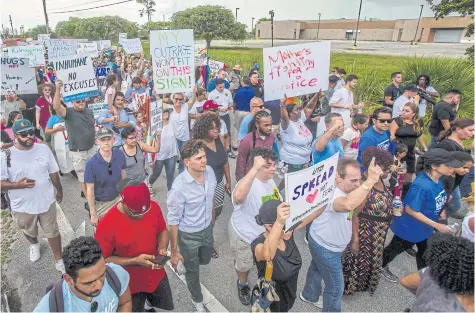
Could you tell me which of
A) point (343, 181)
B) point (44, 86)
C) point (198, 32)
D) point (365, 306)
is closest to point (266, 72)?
point (343, 181)

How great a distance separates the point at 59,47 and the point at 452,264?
12674 millimetres

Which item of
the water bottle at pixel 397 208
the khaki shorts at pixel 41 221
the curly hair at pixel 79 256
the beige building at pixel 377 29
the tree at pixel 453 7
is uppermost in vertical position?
the beige building at pixel 377 29

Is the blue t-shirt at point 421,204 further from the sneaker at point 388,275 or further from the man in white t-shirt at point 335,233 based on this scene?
the man in white t-shirt at point 335,233

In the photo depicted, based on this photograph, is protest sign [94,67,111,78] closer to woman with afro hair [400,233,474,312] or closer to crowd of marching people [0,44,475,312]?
crowd of marching people [0,44,475,312]

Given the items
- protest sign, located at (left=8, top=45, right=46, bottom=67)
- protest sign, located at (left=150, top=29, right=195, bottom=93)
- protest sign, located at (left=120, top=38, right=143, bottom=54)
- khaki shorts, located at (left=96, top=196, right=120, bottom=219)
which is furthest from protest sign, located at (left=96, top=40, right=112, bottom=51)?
khaki shorts, located at (left=96, top=196, right=120, bottom=219)

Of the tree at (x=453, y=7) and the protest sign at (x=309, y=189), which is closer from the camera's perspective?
the protest sign at (x=309, y=189)

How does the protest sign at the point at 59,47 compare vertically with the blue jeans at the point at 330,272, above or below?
above

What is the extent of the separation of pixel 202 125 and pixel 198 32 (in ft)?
171

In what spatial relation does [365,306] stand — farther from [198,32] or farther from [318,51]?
[198,32]

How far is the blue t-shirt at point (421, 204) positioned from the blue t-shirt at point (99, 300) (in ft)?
9.22

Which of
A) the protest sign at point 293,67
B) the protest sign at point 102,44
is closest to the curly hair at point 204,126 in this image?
the protest sign at point 293,67

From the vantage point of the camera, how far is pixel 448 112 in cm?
577

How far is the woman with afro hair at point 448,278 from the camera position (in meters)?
1.92

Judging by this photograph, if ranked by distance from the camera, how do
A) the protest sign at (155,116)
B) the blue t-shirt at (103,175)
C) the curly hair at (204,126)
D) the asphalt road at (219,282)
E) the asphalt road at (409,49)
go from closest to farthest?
the asphalt road at (219,282)
the blue t-shirt at (103,175)
the curly hair at (204,126)
the protest sign at (155,116)
the asphalt road at (409,49)
